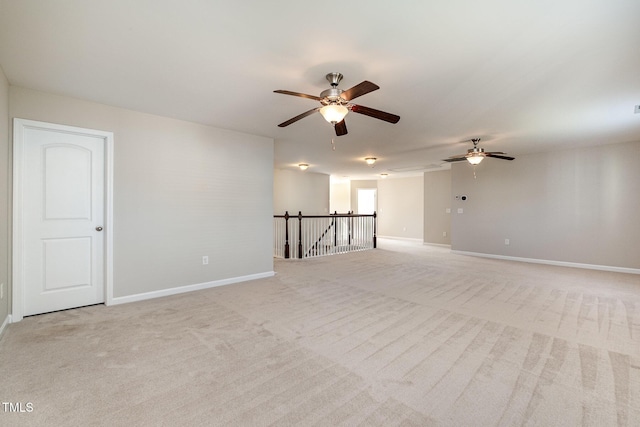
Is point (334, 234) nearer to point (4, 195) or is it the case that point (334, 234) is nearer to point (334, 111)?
point (334, 111)

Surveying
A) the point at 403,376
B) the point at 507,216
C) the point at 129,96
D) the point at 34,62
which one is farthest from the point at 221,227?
the point at 507,216

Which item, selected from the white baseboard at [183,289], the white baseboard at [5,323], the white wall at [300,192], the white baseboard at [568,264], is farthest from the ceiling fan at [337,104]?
the white wall at [300,192]

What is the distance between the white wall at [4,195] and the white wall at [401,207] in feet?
33.0

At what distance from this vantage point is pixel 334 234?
323 inches

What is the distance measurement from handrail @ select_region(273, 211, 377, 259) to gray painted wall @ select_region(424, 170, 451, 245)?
78.7 inches

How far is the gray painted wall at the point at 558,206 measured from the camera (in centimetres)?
527

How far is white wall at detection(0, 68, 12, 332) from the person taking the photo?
263 centimetres

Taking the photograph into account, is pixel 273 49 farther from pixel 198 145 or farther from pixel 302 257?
pixel 302 257

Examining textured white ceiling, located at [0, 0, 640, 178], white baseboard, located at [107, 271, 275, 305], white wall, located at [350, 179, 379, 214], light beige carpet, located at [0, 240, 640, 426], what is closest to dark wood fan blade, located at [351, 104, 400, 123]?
textured white ceiling, located at [0, 0, 640, 178]

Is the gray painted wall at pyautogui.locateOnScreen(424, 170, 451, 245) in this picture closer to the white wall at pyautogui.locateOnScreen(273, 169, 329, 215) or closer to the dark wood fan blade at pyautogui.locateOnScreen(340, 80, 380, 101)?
the white wall at pyautogui.locateOnScreen(273, 169, 329, 215)

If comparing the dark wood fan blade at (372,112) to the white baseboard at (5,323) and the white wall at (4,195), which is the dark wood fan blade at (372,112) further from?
the white baseboard at (5,323)

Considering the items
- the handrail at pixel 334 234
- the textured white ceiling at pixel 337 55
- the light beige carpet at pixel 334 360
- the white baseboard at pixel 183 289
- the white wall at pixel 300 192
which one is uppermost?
the textured white ceiling at pixel 337 55

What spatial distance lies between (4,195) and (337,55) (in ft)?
11.5

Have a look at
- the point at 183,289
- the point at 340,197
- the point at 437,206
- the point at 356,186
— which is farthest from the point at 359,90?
the point at 340,197
